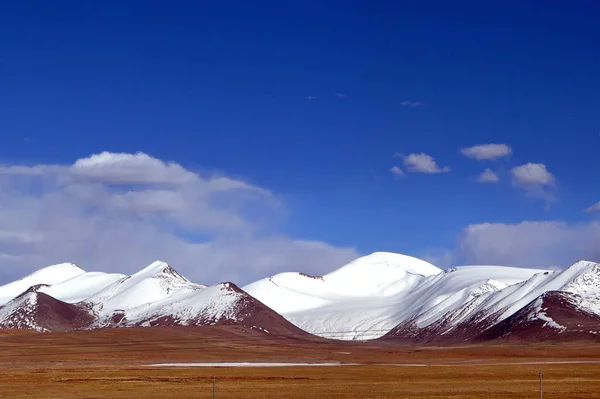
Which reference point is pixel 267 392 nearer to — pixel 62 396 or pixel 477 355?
pixel 62 396

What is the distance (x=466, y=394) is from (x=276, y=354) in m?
112

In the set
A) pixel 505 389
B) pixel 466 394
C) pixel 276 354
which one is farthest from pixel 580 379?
pixel 276 354

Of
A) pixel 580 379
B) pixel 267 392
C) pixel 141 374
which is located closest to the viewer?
pixel 267 392

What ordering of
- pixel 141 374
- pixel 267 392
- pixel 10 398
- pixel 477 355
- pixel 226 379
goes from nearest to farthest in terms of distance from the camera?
pixel 10 398 → pixel 267 392 → pixel 226 379 → pixel 141 374 → pixel 477 355

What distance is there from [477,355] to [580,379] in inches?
3019

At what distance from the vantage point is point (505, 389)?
2650 inches

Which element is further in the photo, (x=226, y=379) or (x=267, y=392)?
(x=226, y=379)

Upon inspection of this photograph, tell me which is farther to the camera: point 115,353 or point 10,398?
point 115,353

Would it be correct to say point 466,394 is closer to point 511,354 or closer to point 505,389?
point 505,389

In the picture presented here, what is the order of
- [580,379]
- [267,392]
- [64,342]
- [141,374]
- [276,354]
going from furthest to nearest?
[64,342]
[276,354]
[141,374]
[580,379]
[267,392]

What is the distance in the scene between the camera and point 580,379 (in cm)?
7900

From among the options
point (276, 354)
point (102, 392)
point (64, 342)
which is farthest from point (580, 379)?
point (64, 342)

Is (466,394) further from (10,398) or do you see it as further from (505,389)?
(10,398)

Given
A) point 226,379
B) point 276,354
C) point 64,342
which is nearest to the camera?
point 226,379
